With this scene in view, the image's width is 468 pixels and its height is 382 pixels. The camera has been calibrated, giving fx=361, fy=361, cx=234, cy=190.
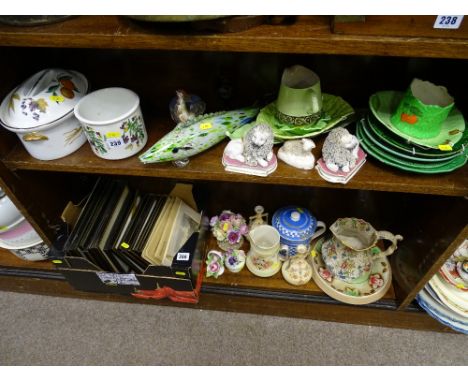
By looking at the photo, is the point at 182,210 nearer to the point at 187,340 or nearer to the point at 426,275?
the point at 187,340

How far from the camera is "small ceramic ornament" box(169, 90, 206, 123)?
0.86 metres

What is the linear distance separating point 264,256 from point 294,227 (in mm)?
129

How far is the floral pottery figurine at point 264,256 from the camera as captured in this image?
1126 millimetres

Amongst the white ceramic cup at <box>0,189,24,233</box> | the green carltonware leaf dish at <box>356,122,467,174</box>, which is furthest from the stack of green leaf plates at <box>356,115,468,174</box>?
the white ceramic cup at <box>0,189,24,233</box>

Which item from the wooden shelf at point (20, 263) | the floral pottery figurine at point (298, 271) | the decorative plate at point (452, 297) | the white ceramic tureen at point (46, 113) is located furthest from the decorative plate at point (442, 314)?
the wooden shelf at point (20, 263)

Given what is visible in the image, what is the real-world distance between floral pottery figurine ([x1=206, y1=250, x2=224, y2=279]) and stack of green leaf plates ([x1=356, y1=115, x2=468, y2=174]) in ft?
1.97

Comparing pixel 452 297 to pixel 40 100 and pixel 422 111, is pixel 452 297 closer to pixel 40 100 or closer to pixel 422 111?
pixel 422 111

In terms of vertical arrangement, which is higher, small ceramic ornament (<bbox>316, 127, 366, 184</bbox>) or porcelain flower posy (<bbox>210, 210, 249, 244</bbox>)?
small ceramic ornament (<bbox>316, 127, 366, 184</bbox>)

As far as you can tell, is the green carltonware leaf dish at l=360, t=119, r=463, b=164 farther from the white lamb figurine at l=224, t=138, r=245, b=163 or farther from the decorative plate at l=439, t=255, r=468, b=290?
the decorative plate at l=439, t=255, r=468, b=290

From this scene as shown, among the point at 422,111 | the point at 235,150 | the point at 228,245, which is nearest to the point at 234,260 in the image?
the point at 228,245

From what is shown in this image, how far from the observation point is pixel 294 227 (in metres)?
1.12

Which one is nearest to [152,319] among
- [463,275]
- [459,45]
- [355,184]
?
[355,184]

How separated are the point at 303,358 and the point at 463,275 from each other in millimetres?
540

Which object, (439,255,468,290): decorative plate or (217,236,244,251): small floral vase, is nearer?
(439,255,468,290): decorative plate
